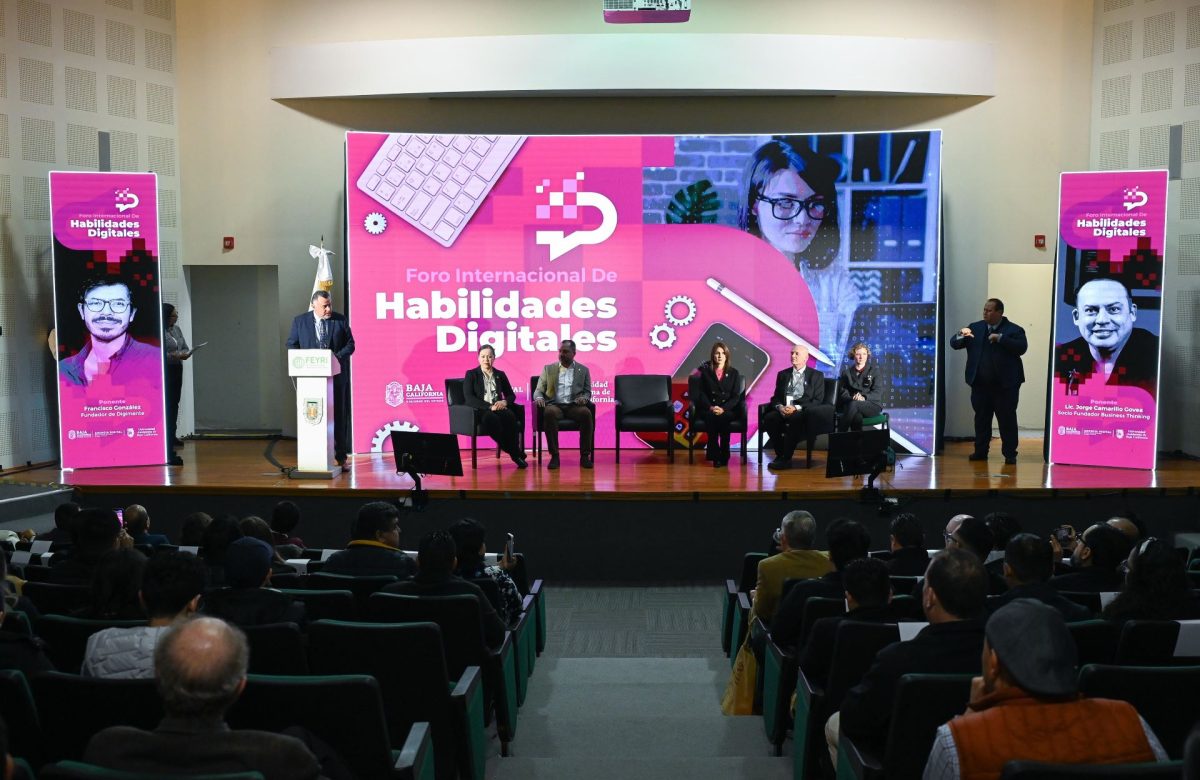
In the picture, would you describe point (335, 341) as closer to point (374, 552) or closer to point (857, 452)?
point (857, 452)

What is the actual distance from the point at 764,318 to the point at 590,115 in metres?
2.36

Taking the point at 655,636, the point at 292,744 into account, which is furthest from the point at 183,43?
the point at 292,744

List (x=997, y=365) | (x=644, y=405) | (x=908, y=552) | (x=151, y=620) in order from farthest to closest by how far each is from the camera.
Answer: (x=644, y=405) → (x=997, y=365) → (x=908, y=552) → (x=151, y=620)

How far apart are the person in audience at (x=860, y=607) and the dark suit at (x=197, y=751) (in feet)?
5.66

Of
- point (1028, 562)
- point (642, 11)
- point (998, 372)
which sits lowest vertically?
point (1028, 562)

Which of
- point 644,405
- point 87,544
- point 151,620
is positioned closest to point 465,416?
point 644,405

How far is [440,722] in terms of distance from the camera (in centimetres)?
315

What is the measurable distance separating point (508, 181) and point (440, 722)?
686 cm

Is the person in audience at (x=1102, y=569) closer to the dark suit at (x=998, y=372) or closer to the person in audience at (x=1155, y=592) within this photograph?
the person in audience at (x=1155, y=592)

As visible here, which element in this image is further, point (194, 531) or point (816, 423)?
point (816, 423)

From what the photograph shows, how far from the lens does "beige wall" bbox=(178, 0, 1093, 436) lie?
977 centimetres

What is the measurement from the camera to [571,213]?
9.48 m

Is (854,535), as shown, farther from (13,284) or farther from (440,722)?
(13,284)

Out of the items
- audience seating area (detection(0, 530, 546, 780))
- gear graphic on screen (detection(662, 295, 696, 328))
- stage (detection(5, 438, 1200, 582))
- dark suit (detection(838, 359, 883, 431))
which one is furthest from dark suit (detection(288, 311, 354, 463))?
audience seating area (detection(0, 530, 546, 780))
